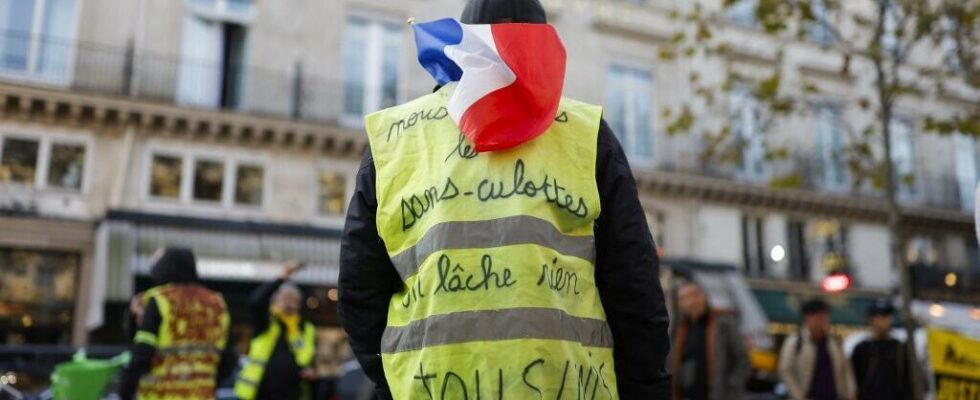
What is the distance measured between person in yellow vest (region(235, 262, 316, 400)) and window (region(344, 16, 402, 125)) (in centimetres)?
1378

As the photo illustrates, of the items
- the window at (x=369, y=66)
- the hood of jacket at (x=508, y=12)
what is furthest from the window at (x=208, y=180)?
the hood of jacket at (x=508, y=12)

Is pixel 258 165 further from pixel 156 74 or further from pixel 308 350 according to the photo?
pixel 308 350

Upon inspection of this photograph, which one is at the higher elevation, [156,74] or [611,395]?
[156,74]

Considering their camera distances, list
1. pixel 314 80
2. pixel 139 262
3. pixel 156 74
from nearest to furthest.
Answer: pixel 139 262
pixel 156 74
pixel 314 80

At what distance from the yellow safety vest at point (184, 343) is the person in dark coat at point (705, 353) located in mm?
3519

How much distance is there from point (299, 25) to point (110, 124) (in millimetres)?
5014

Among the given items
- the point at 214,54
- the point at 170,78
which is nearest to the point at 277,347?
the point at 170,78

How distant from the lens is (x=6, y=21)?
18094 mm

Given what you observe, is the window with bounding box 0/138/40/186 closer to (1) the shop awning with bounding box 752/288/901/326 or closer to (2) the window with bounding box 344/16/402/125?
(2) the window with bounding box 344/16/402/125

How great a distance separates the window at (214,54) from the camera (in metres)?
19.6

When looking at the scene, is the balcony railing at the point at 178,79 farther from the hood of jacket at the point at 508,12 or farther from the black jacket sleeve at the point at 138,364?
the hood of jacket at the point at 508,12

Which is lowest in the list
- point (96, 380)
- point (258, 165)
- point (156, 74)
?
point (96, 380)

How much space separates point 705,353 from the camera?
270 inches

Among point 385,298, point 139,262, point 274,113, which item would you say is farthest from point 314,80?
point 385,298
